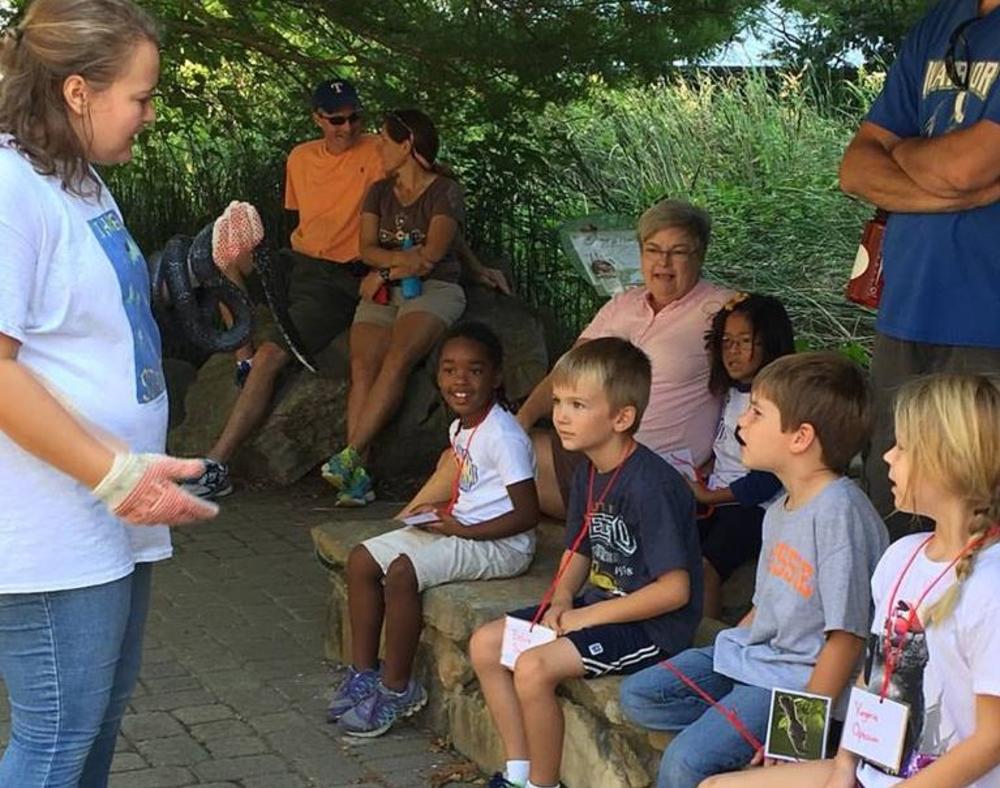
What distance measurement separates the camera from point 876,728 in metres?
2.78

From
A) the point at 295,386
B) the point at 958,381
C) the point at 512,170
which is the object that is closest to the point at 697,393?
the point at 958,381

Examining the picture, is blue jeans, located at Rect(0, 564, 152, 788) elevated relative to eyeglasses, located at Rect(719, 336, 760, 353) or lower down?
lower down

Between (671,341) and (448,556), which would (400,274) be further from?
(448,556)

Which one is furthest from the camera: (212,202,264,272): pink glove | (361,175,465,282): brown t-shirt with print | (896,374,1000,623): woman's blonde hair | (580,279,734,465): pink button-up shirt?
(361,175,465,282): brown t-shirt with print

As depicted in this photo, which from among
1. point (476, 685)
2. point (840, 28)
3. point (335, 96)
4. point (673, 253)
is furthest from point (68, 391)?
point (840, 28)

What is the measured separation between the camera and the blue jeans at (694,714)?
319 cm

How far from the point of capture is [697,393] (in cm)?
495

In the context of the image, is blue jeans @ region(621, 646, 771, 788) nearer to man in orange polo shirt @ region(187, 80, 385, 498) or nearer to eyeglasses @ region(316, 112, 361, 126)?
man in orange polo shirt @ region(187, 80, 385, 498)

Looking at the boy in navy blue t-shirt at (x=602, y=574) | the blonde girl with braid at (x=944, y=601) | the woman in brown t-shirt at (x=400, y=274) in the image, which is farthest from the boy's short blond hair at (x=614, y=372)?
the woman in brown t-shirt at (x=400, y=274)

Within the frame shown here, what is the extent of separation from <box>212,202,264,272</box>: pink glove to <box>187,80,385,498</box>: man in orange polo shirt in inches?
184

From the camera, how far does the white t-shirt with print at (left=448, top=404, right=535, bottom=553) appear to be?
14.6ft

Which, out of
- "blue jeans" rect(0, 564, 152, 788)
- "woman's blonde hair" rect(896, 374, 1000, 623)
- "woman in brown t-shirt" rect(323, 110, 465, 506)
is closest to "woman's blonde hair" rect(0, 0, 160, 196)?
"blue jeans" rect(0, 564, 152, 788)

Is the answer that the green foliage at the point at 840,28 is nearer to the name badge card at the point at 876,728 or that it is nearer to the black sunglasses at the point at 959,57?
the black sunglasses at the point at 959,57

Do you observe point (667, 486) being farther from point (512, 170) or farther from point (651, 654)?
point (512, 170)
